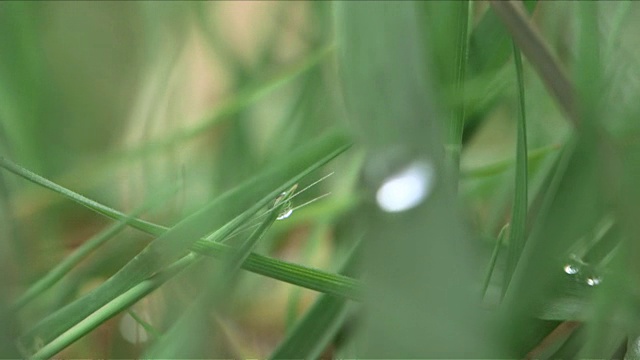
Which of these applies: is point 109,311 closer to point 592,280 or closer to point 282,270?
point 282,270

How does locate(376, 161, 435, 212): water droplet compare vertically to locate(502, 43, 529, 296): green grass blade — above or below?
below

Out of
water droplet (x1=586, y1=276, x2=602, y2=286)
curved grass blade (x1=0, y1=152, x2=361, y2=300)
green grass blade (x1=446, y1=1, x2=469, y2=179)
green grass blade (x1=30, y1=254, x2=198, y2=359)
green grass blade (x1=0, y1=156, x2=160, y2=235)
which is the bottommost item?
green grass blade (x1=30, y1=254, x2=198, y2=359)

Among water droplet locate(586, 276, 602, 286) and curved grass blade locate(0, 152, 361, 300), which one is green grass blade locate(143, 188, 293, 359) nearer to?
curved grass blade locate(0, 152, 361, 300)

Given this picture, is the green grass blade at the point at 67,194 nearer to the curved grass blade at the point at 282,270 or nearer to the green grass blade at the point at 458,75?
the curved grass blade at the point at 282,270

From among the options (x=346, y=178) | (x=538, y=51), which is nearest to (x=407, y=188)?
(x=538, y=51)

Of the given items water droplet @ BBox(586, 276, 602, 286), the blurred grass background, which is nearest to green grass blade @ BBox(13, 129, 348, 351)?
the blurred grass background

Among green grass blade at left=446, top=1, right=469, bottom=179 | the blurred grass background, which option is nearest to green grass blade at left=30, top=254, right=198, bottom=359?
the blurred grass background

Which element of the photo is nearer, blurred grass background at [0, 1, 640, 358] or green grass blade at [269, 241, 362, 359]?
blurred grass background at [0, 1, 640, 358]

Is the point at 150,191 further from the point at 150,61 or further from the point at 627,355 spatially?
the point at 627,355
